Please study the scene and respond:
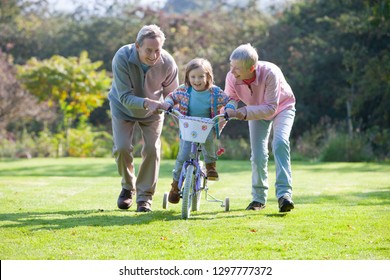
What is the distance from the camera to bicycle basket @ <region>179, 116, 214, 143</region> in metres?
7.30

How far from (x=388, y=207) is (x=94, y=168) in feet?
33.5

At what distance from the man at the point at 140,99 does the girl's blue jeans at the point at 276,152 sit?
1.10 meters

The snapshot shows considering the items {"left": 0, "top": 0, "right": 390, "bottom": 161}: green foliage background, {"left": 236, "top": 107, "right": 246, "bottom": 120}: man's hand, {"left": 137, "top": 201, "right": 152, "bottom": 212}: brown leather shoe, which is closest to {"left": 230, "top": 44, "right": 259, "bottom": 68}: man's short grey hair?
{"left": 236, "top": 107, "right": 246, "bottom": 120}: man's hand

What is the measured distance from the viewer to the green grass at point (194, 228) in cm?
591

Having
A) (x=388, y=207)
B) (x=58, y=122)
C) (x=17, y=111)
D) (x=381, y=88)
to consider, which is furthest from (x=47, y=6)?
(x=388, y=207)

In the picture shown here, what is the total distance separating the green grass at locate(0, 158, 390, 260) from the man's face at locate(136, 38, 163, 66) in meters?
1.67

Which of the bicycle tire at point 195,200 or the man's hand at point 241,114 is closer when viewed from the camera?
the man's hand at point 241,114

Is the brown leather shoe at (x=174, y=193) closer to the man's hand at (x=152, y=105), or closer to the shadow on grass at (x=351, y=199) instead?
the man's hand at (x=152, y=105)

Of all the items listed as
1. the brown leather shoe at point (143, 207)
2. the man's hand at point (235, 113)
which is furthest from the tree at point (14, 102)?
the man's hand at point (235, 113)

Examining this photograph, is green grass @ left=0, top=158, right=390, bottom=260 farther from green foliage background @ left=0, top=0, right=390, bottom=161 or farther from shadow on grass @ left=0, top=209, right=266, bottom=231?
green foliage background @ left=0, top=0, right=390, bottom=161

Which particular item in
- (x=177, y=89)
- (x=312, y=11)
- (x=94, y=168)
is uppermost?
(x=312, y=11)

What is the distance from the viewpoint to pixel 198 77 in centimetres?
749

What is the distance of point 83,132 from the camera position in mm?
24781
